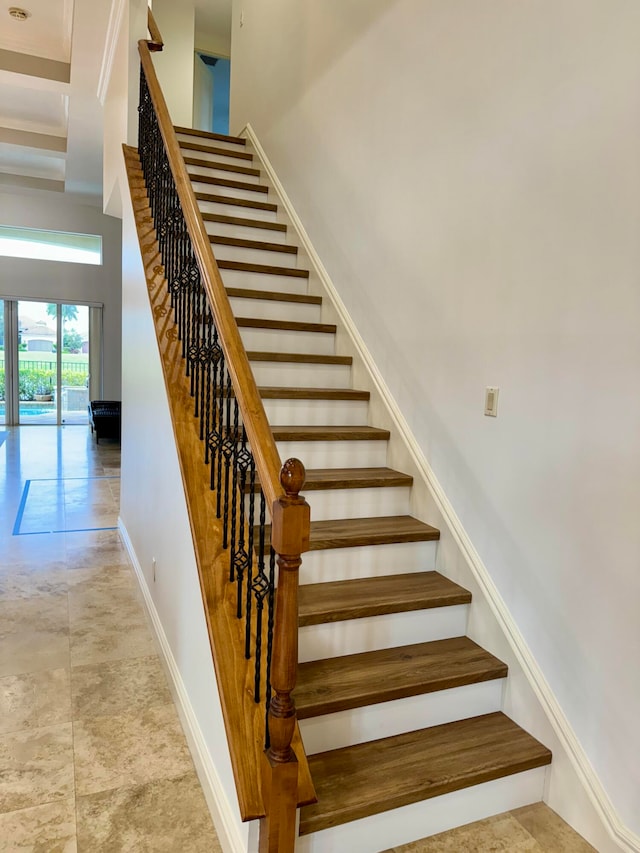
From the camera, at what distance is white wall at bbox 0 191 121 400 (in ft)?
33.5

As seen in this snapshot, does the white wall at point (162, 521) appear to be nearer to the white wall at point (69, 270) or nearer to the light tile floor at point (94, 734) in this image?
the light tile floor at point (94, 734)

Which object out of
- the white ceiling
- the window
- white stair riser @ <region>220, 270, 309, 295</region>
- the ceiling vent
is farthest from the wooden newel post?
the window

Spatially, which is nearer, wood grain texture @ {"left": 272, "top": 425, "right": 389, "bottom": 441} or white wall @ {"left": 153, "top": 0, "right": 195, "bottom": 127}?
wood grain texture @ {"left": 272, "top": 425, "right": 389, "bottom": 441}

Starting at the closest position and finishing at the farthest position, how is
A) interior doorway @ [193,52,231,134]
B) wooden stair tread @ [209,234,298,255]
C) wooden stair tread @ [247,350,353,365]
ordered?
1. wooden stair tread @ [247,350,353,365]
2. wooden stair tread @ [209,234,298,255]
3. interior doorway @ [193,52,231,134]

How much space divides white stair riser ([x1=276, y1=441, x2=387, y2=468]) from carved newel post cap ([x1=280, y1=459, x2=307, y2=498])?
1395mm

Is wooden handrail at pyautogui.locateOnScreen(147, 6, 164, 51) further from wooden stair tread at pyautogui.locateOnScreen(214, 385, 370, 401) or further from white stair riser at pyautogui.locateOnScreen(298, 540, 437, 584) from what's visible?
white stair riser at pyautogui.locateOnScreen(298, 540, 437, 584)

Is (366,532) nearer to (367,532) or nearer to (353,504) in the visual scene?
(367,532)

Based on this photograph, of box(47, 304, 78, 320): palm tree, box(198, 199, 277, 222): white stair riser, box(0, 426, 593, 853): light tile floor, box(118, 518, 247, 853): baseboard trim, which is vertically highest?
box(198, 199, 277, 222): white stair riser

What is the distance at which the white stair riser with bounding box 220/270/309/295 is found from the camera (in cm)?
386

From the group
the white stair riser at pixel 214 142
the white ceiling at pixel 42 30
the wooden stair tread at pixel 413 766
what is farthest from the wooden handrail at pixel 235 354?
the white ceiling at pixel 42 30

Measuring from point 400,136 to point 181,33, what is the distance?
577 centimetres

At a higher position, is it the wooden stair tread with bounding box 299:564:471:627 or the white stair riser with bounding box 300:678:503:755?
the wooden stair tread with bounding box 299:564:471:627

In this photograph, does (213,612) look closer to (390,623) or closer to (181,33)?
(390,623)

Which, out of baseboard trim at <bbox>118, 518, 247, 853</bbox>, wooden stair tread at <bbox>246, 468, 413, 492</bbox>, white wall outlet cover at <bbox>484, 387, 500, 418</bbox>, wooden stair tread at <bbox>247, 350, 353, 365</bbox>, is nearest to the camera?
baseboard trim at <bbox>118, 518, 247, 853</bbox>
